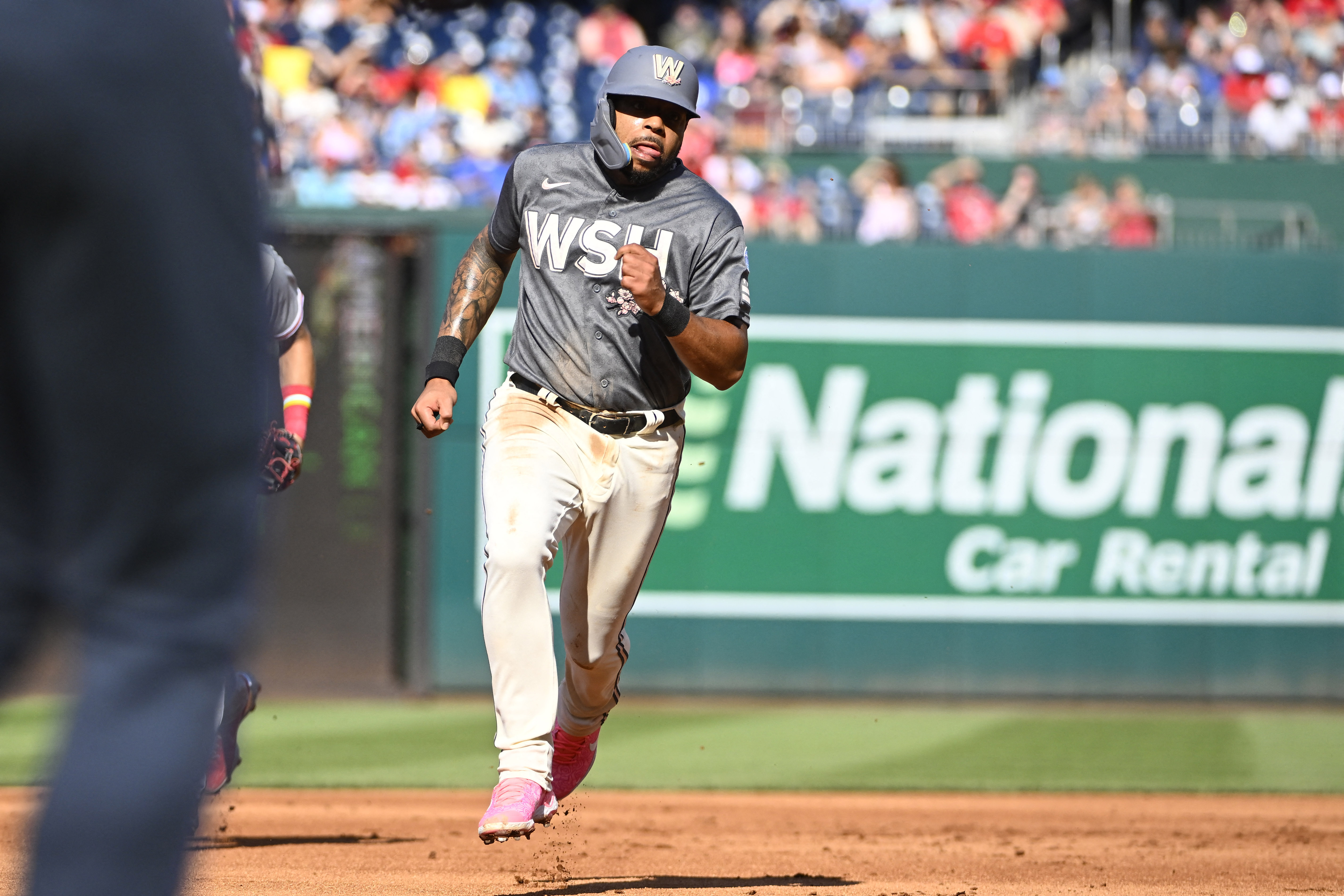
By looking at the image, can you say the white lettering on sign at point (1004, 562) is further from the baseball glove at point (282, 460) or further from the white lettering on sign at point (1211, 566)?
the baseball glove at point (282, 460)

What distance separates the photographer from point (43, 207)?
4.75 feet

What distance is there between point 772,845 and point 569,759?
1.27 metres

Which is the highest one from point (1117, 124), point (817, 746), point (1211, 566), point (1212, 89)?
point (1212, 89)

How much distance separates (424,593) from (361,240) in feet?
7.30

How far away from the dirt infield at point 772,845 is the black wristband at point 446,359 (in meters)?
1.37

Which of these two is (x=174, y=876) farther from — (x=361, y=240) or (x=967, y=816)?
(x=361, y=240)

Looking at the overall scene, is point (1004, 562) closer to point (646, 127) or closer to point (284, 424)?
point (284, 424)

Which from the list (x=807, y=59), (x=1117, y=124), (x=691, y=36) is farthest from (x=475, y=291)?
(x=691, y=36)

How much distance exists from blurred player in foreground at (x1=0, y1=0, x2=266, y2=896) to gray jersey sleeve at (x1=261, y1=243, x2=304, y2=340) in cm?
362

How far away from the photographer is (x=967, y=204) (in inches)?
504

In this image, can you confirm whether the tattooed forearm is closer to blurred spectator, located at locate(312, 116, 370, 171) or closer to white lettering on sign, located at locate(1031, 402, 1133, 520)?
white lettering on sign, located at locate(1031, 402, 1133, 520)

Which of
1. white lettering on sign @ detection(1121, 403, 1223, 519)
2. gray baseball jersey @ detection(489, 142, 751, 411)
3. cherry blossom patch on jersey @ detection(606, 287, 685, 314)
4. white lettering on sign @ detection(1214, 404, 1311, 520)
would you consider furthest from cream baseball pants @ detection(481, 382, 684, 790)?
white lettering on sign @ detection(1214, 404, 1311, 520)

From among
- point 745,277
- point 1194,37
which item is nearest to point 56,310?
point 745,277

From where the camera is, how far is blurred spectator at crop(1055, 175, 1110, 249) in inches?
487
